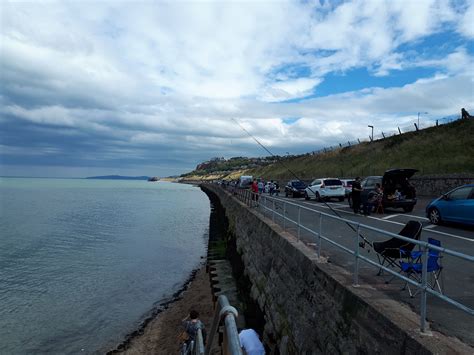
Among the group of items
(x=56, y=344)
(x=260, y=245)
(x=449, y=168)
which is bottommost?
(x=56, y=344)

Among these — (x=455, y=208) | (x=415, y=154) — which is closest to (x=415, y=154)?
(x=415, y=154)

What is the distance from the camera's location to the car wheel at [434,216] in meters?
14.2

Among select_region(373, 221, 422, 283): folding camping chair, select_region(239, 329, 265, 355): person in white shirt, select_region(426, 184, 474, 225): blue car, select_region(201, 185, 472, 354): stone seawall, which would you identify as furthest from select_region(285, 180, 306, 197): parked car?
select_region(239, 329, 265, 355): person in white shirt

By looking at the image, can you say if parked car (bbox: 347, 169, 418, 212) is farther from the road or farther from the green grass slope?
the green grass slope

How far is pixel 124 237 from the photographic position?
1407 inches

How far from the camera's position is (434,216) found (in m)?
14.4

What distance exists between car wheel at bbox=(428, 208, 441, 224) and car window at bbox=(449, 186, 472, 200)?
2.53 feet

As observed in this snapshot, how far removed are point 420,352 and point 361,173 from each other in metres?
47.1

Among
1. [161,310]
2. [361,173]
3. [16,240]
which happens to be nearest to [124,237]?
[16,240]

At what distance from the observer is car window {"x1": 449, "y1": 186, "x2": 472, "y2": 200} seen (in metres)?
13.1

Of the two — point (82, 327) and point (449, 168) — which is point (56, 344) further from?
point (449, 168)

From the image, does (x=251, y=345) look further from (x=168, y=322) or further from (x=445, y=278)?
(x=168, y=322)

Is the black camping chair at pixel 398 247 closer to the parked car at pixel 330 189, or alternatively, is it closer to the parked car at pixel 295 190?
the parked car at pixel 330 189

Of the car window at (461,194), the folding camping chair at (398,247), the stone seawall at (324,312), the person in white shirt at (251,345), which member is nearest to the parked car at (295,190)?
the car window at (461,194)
